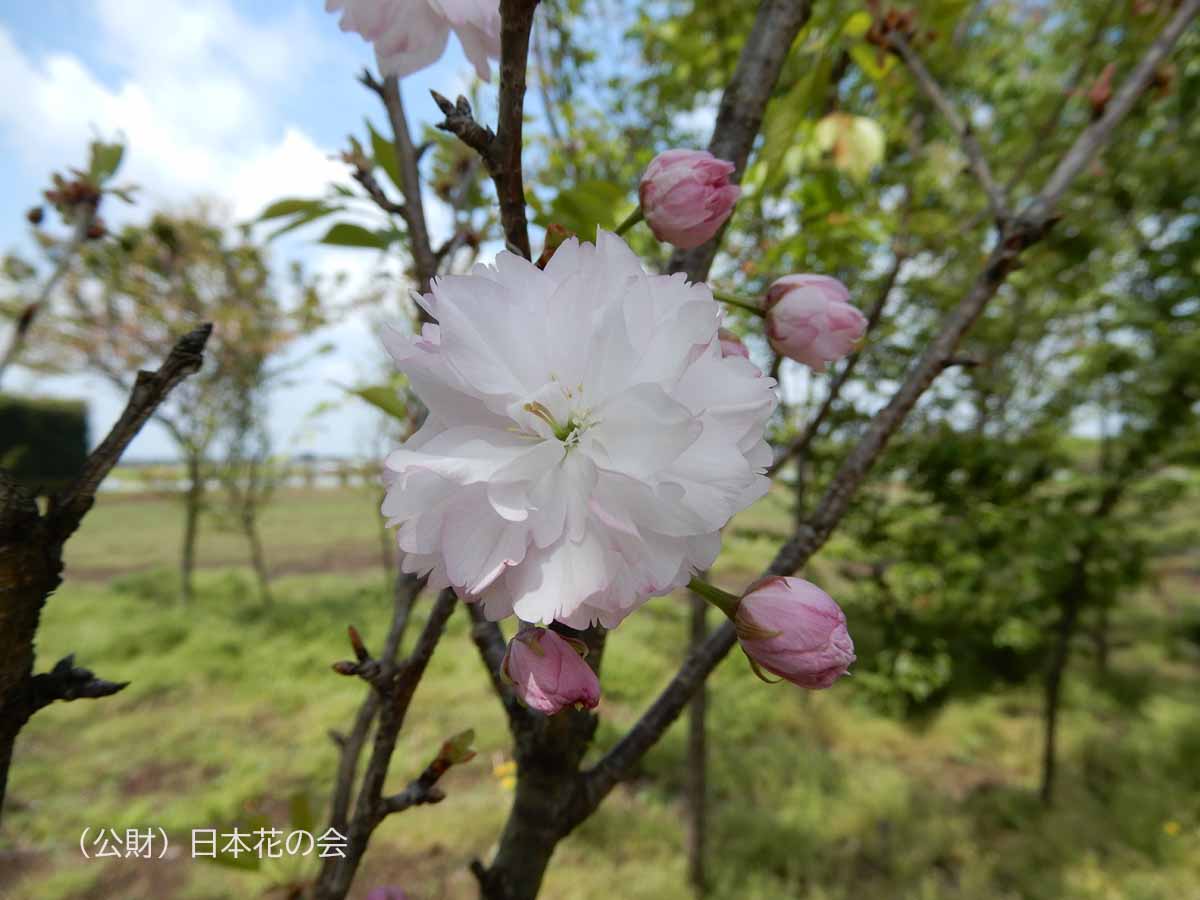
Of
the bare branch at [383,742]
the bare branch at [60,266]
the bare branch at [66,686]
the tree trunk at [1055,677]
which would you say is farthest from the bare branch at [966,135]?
the tree trunk at [1055,677]

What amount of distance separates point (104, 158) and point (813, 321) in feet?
4.08

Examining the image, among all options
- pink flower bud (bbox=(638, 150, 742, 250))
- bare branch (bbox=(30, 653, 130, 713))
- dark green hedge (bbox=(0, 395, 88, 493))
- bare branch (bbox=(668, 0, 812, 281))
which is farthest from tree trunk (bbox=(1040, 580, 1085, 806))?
dark green hedge (bbox=(0, 395, 88, 493))

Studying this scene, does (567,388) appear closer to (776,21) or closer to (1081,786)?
(776,21)

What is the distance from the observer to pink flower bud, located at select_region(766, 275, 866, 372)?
59 centimetres

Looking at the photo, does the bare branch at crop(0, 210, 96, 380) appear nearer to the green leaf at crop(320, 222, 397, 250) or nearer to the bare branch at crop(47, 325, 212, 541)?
the green leaf at crop(320, 222, 397, 250)

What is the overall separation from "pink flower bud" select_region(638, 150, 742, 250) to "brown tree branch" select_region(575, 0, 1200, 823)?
488 mm

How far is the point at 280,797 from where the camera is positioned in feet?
10.6

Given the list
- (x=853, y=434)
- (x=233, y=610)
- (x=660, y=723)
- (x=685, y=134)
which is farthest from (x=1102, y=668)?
(x=233, y=610)

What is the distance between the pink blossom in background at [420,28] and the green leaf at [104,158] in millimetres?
746

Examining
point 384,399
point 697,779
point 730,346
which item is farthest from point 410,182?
point 697,779

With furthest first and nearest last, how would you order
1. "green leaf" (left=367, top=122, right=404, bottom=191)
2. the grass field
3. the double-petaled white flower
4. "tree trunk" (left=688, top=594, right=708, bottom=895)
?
the grass field
"tree trunk" (left=688, top=594, right=708, bottom=895)
"green leaf" (left=367, top=122, right=404, bottom=191)
the double-petaled white flower

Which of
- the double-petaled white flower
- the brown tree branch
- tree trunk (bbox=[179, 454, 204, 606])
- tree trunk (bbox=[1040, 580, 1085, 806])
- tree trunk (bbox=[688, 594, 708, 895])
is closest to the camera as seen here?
the double-petaled white flower

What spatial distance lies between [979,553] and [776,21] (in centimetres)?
319

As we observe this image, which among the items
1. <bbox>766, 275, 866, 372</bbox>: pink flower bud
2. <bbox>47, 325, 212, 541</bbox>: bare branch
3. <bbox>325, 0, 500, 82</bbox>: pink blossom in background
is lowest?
<bbox>47, 325, 212, 541</bbox>: bare branch
